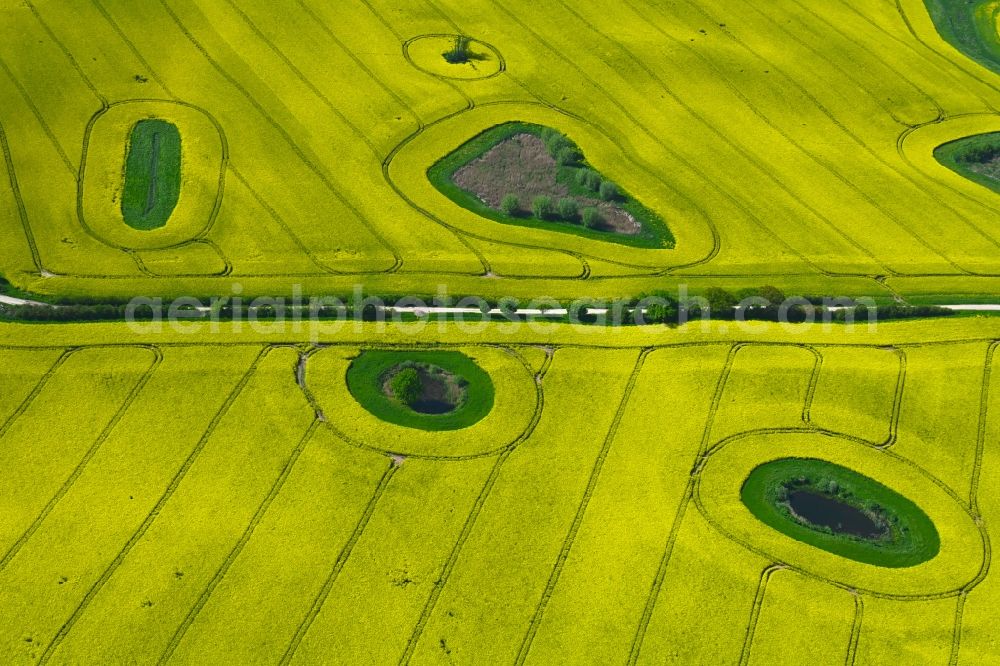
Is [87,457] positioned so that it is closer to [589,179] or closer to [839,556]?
[839,556]

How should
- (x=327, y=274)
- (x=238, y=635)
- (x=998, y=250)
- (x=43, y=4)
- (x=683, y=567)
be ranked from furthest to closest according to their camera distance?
(x=43, y=4) → (x=998, y=250) → (x=327, y=274) → (x=683, y=567) → (x=238, y=635)

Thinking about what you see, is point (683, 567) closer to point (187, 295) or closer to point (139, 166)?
point (187, 295)

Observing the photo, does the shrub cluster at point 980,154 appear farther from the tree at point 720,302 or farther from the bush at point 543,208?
the bush at point 543,208

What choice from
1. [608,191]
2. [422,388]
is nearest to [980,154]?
[608,191]

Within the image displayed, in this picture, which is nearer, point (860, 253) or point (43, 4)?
point (860, 253)

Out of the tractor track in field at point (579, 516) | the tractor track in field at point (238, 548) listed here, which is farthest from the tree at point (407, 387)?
the tractor track in field at point (579, 516)

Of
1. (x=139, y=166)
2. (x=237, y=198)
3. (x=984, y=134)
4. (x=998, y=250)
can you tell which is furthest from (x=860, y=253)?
(x=139, y=166)

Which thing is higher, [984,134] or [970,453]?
[984,134]

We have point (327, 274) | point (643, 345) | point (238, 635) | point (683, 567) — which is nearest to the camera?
point (238, 635)
